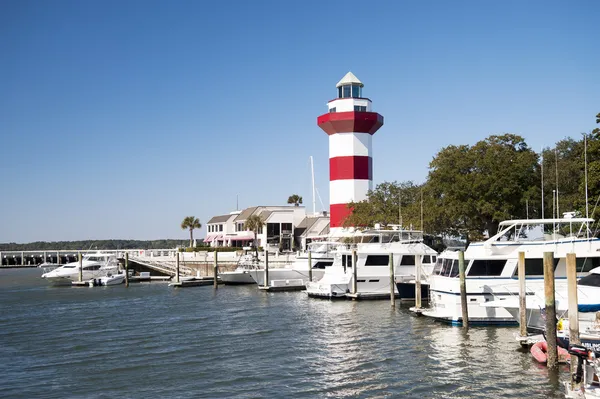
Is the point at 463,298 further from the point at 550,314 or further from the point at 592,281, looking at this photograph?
the point at 550,314

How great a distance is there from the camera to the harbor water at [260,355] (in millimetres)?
18578

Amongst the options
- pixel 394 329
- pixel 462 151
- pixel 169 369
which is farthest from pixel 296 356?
pixel 462 151

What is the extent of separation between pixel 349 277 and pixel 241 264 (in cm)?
1630

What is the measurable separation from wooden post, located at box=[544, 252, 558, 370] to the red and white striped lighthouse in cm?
3750

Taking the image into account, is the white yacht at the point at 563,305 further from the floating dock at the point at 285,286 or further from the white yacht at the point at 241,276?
the white yacht at the point at 241,276

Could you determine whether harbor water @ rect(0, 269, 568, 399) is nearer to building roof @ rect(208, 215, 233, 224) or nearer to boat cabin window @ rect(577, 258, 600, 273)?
boat cabin window @ rect(577, 258, 600, 273)

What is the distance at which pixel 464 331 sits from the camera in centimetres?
2588

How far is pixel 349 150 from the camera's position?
5678cm

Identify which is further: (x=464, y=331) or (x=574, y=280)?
(x=464, y=331)

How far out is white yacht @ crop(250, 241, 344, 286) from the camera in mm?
46000

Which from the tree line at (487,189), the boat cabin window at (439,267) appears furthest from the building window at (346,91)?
the boat cabin window at (439,267)

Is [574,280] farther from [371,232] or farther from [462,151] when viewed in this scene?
[462,151]

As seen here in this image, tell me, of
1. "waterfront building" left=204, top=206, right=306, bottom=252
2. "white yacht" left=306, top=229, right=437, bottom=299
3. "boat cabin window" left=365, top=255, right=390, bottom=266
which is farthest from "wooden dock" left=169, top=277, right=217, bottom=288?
"waterfront building" left=204, top=206, right=306, bottom=252

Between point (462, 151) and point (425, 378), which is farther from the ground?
point (462, 151)
